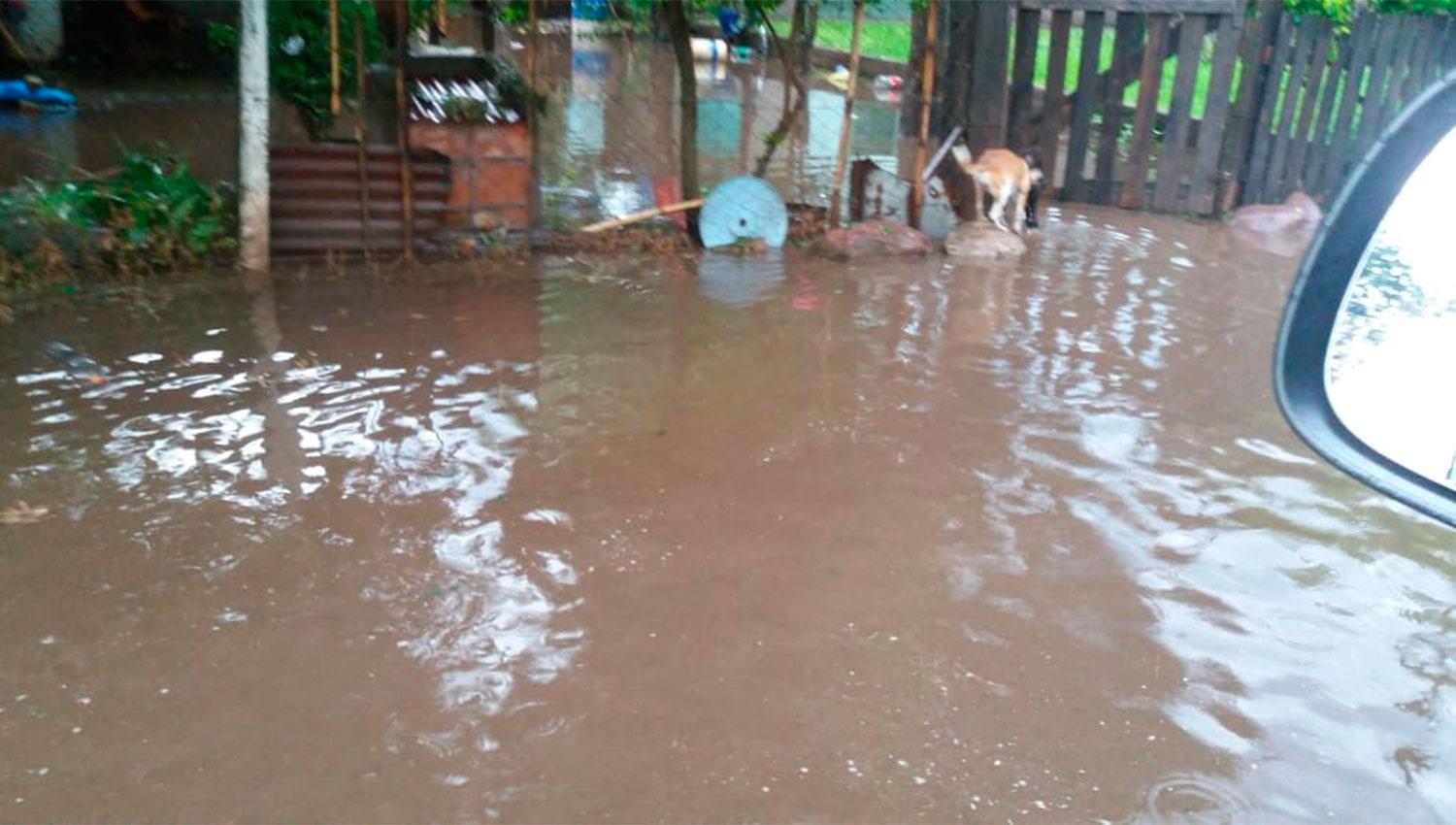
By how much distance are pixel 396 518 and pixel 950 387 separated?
300 centimetres

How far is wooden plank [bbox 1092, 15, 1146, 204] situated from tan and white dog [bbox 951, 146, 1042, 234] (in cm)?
181

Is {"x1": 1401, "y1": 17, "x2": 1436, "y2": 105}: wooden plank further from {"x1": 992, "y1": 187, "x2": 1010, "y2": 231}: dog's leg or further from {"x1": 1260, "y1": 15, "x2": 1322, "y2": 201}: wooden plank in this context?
{"x1": 992, "y1": 187, "x2": 1010, "y2": 231}: dog's leg

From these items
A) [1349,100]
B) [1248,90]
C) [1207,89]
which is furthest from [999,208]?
[1349,100]

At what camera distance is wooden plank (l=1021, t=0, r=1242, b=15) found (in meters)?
10.3

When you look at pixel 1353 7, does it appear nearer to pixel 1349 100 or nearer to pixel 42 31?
pixel 1349 100

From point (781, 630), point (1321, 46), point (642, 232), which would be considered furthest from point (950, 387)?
point (1321, 46)

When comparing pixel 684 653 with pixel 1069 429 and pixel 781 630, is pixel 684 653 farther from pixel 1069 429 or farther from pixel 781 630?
pixel 1069 429

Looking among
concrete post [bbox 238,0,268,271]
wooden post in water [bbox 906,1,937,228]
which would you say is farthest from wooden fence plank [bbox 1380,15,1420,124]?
concrete post [bbox 238,0,268,271]

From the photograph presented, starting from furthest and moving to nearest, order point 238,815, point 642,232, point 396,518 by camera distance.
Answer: point 642,232 < point 396,518 < point 238,815

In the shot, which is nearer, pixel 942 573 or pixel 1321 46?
pixel 942 573

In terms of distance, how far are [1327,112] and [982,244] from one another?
435 cm

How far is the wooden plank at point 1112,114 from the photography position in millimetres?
10820

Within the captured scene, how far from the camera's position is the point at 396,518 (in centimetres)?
449

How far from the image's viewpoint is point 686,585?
13.5 ft
